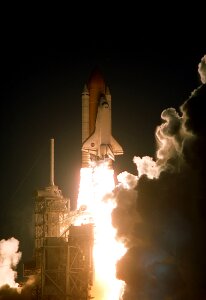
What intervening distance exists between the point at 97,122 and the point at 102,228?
358 inches

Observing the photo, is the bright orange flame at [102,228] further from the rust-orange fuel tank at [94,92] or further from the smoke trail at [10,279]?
the smoke trail at [10,279]

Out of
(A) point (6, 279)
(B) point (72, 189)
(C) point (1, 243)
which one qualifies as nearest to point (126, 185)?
(A) point (6, 279)

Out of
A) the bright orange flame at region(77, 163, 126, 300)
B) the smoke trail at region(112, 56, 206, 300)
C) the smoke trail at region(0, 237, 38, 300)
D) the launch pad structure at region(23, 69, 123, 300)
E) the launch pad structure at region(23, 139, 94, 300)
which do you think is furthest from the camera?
the smoke trail at region(0, 237, 38, 300)

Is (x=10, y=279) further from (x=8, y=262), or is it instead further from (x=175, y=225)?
(x=175, y=225)

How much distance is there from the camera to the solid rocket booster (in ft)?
216

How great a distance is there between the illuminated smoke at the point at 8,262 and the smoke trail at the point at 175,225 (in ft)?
63.4

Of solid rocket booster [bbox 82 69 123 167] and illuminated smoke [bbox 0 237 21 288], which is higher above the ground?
solid rocket booster [bbox 82 69 123 167]

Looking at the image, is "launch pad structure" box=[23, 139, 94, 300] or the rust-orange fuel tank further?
the rust-orange fuel tank

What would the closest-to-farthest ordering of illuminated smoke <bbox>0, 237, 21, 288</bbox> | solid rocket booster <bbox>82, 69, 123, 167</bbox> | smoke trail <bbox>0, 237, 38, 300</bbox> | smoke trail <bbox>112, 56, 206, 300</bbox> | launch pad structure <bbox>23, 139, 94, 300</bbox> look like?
1. smoke trail <bbox>112, 56, 206, 300</bbox>
2. launch pad structure <bbox>23, 139, 94, 300</bbox>
3. smoke trail <bbox>0, 237, 38, 300</bbox>
4. solid rocket booster <bbox>82, 69, 123, 167</bbox>
5. illuminated smoke <bbox>0, 237, 21, 288</bbox>

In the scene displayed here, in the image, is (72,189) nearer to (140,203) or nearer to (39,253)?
(39,253)

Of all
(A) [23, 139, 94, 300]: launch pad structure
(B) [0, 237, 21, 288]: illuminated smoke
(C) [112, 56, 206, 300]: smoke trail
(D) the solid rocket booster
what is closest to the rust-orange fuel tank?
(D) the solid rocket booster

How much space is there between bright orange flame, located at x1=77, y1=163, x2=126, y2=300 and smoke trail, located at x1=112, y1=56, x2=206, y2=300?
24.2ft

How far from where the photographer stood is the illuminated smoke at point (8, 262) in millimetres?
69562

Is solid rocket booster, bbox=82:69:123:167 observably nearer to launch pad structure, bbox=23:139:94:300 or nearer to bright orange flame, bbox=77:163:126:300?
bright orange flame, bbox=77:163:126:300
